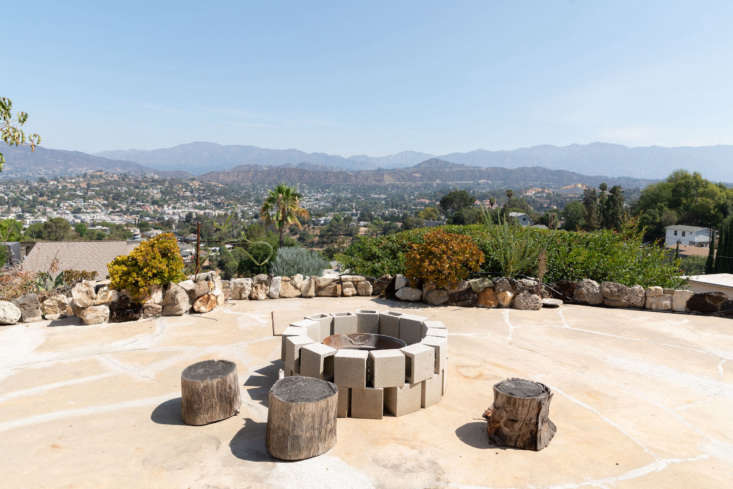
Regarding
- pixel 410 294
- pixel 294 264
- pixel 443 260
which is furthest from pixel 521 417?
pixel 294 264

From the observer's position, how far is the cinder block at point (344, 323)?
5270mm

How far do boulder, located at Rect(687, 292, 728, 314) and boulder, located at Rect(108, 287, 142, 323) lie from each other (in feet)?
33.5

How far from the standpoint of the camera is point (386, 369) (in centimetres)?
393

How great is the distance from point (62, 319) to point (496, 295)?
7877mm

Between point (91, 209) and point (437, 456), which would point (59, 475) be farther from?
point (91, 209)

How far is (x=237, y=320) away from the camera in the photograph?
7.15 m

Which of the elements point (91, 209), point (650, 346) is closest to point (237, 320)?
point (650, 346)

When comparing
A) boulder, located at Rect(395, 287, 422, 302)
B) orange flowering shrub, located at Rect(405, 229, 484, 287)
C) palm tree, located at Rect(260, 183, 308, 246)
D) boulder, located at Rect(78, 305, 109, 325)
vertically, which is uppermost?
palm tree, located at Rect(260, 183, 308, 246)

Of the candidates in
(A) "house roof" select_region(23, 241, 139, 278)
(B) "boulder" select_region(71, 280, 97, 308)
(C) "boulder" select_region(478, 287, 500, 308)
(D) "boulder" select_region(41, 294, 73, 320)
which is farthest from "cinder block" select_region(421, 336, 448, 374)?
(A) "house roof" select_region(23, 241, 139, 278)

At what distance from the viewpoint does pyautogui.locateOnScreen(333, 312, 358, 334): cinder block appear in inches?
207

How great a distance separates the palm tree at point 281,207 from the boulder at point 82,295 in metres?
9.98

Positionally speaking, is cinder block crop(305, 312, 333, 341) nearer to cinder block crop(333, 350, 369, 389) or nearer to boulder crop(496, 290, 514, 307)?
cinder block crop(333, 350, 369, 389)

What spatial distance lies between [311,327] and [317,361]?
3.22ft

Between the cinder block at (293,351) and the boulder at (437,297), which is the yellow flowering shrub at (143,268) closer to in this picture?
the cinder block at (293,351)
